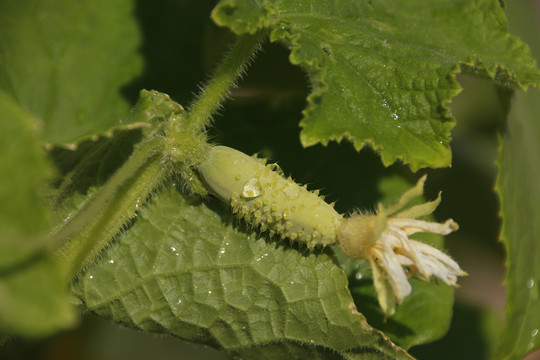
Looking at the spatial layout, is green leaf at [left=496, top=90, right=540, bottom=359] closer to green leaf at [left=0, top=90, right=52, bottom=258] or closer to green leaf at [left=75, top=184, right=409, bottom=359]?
green leaf at [left=75, top=184, right=409, bottom=359]

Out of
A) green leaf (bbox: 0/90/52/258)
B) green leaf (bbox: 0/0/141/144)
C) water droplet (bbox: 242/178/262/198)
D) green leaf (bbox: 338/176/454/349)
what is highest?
green leaf (bbox: 0/90/52/258)

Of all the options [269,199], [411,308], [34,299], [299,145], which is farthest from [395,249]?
[34,299]

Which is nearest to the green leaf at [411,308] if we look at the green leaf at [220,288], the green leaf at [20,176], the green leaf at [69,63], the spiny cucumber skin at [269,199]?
the green leaf at [220,288]

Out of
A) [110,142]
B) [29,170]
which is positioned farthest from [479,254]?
[29,170]

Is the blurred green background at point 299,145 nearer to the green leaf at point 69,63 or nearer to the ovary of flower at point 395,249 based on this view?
the green leaf at point 69,63

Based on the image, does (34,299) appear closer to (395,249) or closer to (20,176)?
(20,176)

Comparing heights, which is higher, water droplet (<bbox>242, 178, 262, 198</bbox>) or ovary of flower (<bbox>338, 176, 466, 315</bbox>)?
ovary of flower (<bbox>338, 176, 466, 315</bbox>)

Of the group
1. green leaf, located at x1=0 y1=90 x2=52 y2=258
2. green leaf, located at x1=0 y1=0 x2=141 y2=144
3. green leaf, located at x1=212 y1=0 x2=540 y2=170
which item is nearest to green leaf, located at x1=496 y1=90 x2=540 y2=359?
green leaf, located at x1=212 y1=0 x2=540 y2=170
